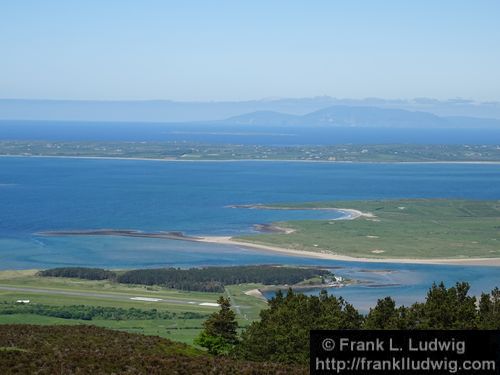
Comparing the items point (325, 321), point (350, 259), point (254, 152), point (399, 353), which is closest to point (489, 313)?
point (325, 321)

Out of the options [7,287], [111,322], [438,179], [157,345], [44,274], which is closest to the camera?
[157,345]

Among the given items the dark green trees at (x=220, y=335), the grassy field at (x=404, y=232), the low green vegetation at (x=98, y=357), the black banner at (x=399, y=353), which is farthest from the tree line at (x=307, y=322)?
the grassy field at (x=404, y=232)

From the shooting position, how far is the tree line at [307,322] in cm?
2131

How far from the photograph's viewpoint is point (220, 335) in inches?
923

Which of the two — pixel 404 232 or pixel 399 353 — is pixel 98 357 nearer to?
pixel 399 353

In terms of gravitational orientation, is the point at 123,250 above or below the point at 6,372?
below

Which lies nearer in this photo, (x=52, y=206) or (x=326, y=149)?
(x=52, y=206)

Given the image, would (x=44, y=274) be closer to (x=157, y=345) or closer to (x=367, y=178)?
(x=157, y=345)

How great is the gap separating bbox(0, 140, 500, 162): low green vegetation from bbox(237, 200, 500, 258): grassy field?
69.6 m

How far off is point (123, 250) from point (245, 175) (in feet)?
204

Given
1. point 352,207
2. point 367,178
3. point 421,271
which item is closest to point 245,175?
point 367,178

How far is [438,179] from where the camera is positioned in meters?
114

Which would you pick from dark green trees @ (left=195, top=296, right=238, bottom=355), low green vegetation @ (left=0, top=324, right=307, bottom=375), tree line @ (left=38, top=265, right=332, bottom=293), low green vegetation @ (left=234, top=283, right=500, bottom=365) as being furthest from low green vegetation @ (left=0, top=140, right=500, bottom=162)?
low green vegetation @ (left=0, top=324, right=307, bottom=375)

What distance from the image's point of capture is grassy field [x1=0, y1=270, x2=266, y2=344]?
33.8 metres
